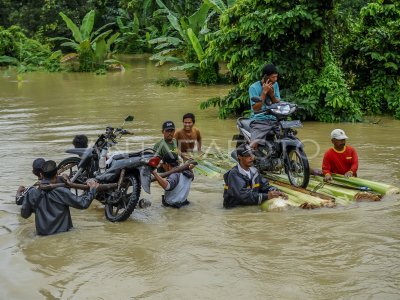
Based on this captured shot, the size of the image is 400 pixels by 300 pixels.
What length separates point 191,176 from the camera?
7703 mm

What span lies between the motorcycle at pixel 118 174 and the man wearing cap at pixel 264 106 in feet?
5.42

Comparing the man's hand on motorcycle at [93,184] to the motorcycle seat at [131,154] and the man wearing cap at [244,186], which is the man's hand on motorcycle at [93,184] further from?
the man wearing cap at [244,186]

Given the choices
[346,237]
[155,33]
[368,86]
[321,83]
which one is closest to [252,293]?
[346,237]

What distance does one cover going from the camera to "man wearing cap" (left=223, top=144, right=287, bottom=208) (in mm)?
7227

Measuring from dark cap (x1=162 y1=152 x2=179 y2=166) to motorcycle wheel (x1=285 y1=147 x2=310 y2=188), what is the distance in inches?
56.0

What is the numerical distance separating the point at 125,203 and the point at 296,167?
2213 mm

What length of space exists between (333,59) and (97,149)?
24.9ft

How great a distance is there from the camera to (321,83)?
13266 millimetres

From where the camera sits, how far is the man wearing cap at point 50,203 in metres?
6.33

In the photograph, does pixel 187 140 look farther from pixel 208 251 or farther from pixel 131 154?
pixel 208 251

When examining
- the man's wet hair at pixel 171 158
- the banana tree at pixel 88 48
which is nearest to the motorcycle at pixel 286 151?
the man's wet hair at pixel 171 158

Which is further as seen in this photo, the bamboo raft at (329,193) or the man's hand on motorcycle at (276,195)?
the man's hand on motorcycle at (276,195)

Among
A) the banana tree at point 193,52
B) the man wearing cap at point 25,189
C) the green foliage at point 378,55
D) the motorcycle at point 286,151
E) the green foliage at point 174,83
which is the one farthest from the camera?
the green foliage at point 174,83

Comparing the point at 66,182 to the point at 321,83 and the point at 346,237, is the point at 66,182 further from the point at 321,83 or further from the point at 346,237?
the point at 321,83
